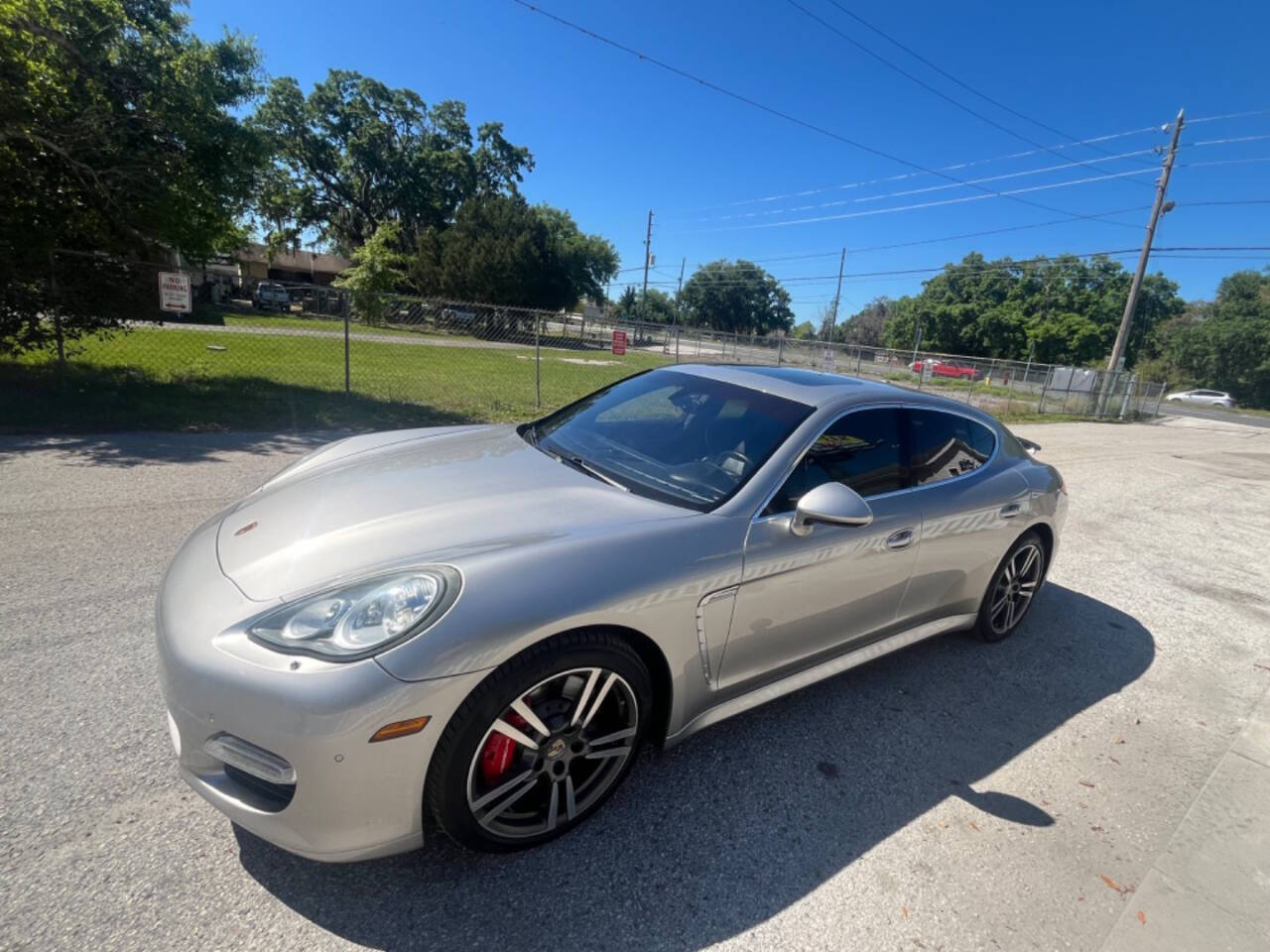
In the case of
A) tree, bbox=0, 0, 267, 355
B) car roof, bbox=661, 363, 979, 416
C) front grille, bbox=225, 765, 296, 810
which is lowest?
front grille, bbox=225, 765, 296, 810

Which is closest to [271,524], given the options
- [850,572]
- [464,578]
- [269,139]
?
[464,578]

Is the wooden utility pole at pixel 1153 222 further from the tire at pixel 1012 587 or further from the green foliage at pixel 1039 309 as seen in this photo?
the green foliage at pixel 1039 309

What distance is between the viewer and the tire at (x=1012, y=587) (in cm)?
356

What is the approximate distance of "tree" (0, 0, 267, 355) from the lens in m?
7.21

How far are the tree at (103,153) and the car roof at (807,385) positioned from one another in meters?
8.66

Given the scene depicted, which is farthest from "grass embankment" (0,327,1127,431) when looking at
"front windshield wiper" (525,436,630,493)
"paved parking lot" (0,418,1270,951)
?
"front windshield wiper" (525,436,630,493)

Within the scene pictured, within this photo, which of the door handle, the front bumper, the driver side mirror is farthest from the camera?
the door handle

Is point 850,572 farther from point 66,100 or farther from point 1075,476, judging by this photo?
point 66,100

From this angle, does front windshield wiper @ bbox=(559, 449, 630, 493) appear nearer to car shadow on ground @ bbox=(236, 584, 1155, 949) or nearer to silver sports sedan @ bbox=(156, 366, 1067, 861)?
silver sports sedan @ bbox=(156, 366, 1067, 861)

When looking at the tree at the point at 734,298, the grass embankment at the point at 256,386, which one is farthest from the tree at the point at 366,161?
the tree at the point at 734,298

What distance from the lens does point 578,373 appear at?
19.4 metres

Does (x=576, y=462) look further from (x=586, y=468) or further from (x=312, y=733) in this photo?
(x=312, y=733)

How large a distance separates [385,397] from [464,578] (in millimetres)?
9544

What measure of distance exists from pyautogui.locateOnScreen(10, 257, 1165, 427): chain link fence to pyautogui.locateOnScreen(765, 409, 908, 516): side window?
24.2 feet
